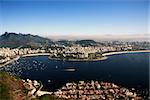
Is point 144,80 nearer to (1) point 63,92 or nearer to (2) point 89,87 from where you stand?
(2) point 89,87

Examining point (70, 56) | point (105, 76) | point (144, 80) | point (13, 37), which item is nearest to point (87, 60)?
point (70, 56)

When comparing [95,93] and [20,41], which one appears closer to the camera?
[95,93]

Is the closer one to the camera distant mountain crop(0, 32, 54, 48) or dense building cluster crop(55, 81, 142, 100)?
dense building cluster crop(55, 81, 142, 100)

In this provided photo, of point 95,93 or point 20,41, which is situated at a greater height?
point 20,41

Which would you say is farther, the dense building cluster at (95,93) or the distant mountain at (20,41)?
the distant mountain at (20,41)

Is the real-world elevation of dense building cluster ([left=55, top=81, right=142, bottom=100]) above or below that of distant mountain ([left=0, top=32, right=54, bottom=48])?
below
